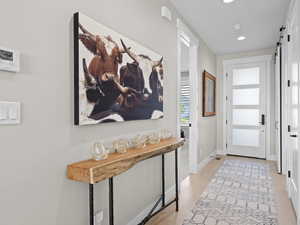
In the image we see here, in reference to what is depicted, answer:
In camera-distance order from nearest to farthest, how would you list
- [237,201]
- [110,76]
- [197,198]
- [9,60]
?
[9,60]
[110,76]
[237,201]
[197,198]

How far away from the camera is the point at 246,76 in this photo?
17.6ft

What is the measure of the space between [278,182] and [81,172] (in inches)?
Result: 139

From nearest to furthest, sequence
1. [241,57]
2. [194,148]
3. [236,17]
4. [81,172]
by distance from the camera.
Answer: [81,172] < [236,17] < [194,148] < [241,57]

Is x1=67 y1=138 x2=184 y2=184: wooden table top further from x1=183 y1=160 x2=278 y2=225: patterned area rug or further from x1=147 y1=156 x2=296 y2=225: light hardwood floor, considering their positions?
x1=183 y1=160 x2=278 y2=225: patterned area rug

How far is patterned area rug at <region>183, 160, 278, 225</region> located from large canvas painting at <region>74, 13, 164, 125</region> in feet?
4.36

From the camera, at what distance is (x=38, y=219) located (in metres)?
1.26

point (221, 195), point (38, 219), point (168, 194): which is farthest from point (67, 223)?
point (221, 195)

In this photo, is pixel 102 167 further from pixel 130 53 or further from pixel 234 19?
pixel 234 19

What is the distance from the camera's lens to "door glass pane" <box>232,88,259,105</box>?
5270 mm

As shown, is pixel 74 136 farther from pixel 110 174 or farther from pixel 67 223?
pixel 67 223

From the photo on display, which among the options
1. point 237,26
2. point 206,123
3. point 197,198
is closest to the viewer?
point 197,198

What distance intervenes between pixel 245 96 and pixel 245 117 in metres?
0.54

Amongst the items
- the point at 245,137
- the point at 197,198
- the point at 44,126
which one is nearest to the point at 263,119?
the point at 245,137

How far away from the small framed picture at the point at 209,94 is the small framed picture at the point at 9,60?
13.0 feet
